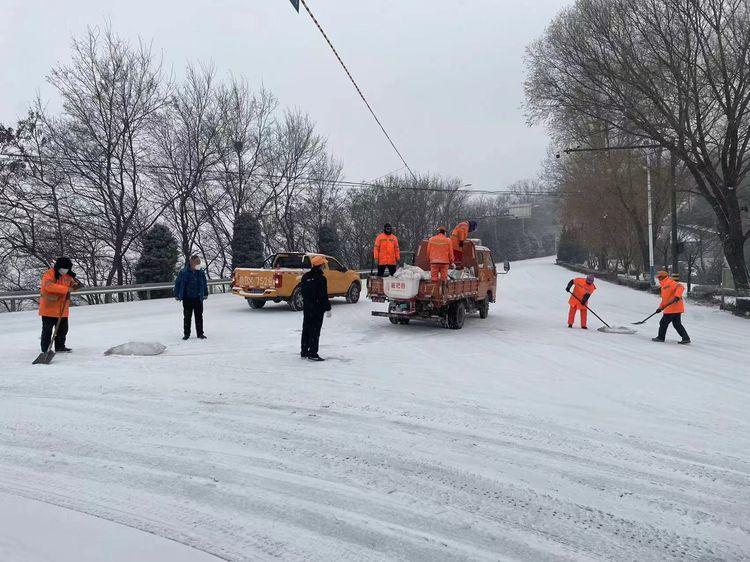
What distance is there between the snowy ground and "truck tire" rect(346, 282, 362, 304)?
9152mm

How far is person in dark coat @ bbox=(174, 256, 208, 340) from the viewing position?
36.0 ft

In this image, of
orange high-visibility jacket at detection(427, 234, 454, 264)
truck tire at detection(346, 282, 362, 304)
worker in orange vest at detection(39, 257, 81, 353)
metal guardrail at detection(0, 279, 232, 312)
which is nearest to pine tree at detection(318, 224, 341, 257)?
metal guardrail at detection(0, 279, 232, 312)

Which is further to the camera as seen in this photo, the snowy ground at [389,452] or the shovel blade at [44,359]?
the shovel blade at [44,359]

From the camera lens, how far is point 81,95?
25.8 m

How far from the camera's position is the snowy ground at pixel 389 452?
3.47 metres

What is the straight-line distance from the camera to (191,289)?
11055 millimetres

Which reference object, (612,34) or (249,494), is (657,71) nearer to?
(612,34)

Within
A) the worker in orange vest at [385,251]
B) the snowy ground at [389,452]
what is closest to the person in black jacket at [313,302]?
the snowy ground at [389,452]

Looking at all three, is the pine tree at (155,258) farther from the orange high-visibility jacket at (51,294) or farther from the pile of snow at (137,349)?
the orange high-visibility jacket at (51,294)

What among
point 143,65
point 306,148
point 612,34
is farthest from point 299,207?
point 612,34

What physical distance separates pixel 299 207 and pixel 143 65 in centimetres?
1433

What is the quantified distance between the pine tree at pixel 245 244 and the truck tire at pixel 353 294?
46.1 feet

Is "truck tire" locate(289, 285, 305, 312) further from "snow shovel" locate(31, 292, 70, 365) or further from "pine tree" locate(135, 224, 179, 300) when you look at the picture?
"pine tree" locate(135, 224, 179, 300)

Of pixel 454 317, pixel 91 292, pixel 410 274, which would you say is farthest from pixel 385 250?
pixel 91 292
